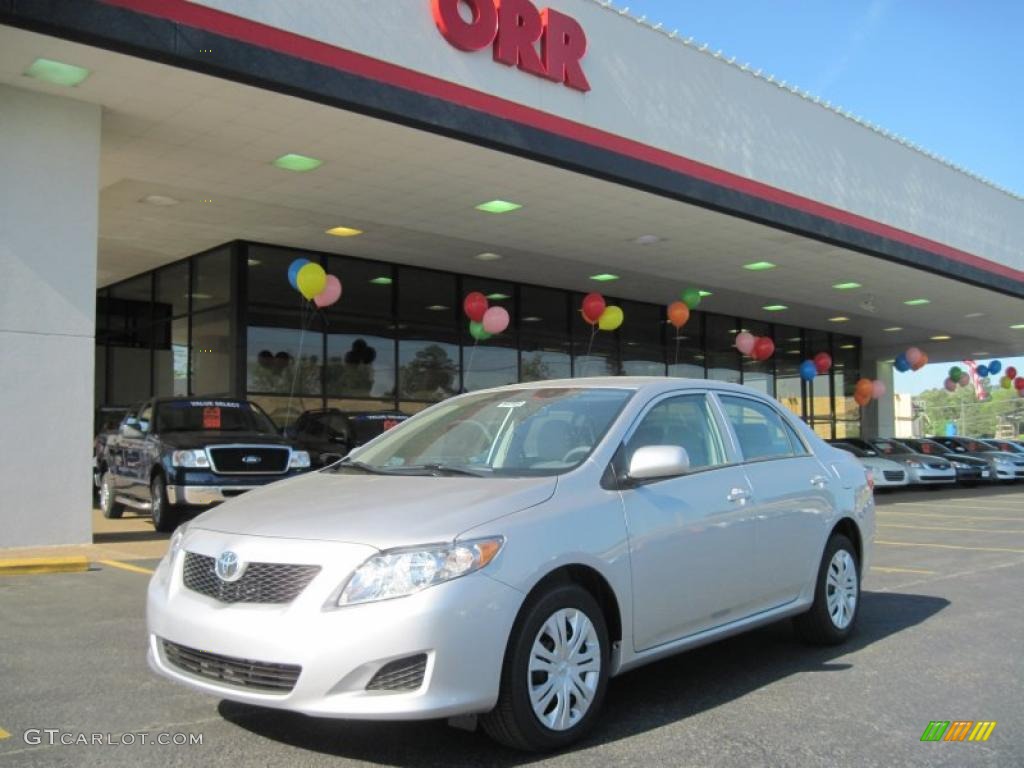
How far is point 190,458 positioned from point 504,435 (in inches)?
311

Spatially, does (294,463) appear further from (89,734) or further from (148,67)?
(89,734)

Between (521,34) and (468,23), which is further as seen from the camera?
(521,34)

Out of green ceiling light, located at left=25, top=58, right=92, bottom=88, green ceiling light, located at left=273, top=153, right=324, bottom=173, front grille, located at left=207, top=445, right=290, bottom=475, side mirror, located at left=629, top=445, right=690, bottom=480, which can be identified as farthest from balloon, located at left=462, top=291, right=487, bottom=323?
side mirror, located at left=629, top=445, right=690, bottom=480

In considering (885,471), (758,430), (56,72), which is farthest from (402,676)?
(885,471)

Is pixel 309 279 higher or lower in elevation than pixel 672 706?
higher

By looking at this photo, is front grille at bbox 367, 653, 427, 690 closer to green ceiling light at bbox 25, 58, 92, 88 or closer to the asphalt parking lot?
the asphalt parking lot

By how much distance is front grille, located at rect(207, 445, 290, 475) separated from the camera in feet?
39.2

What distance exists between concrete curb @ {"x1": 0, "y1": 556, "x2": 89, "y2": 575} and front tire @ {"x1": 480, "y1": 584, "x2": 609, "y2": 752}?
6.30 m

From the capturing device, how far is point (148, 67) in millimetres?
9484

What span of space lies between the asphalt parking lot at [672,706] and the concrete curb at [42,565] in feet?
4.29

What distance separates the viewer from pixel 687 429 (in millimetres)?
5262

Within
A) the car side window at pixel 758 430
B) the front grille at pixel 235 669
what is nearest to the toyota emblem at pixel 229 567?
the front grille at pixel 235 669

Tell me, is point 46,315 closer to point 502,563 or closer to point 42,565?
point 42,565

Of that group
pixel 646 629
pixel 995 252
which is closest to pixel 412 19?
pixel 646 629
